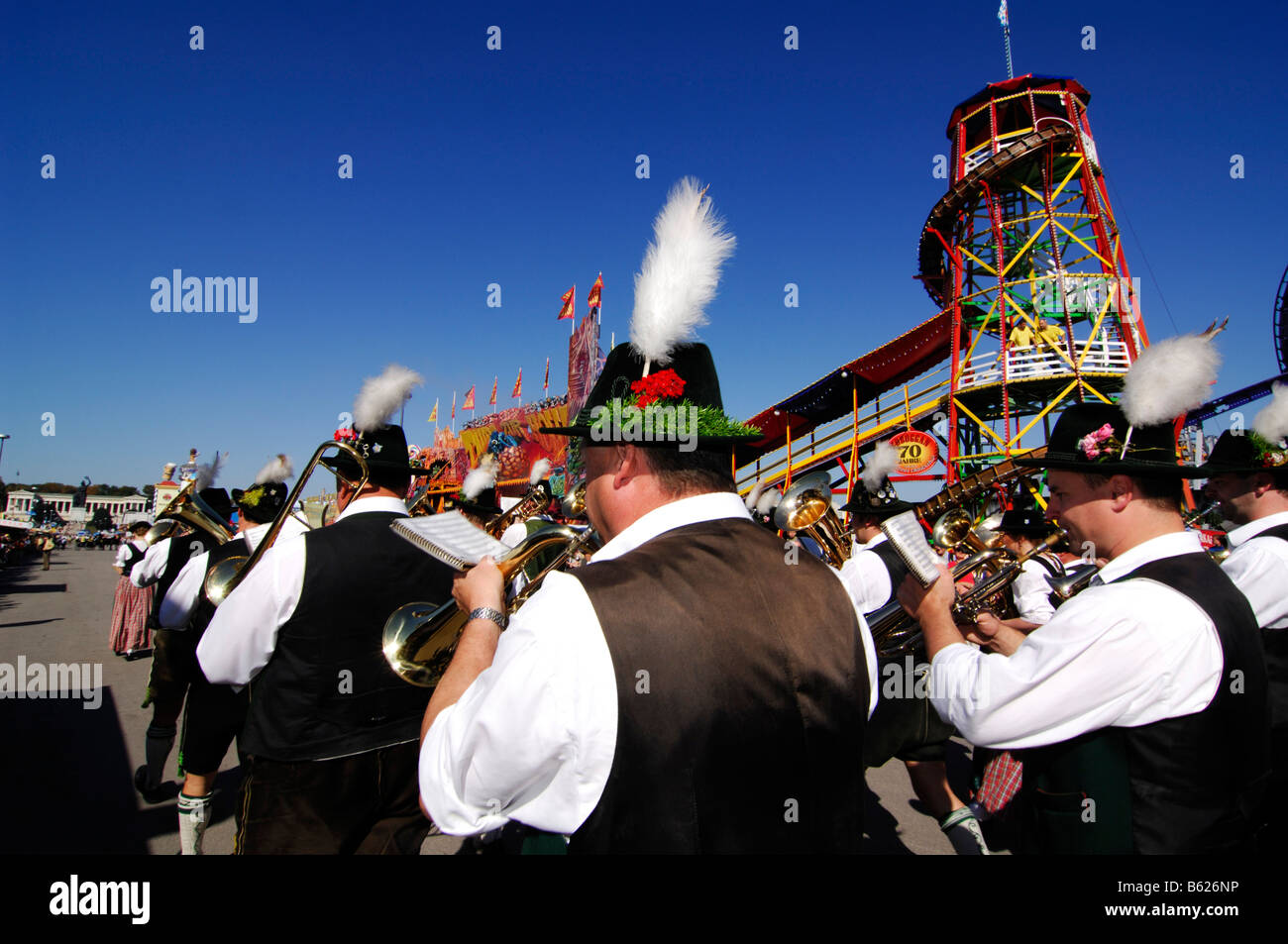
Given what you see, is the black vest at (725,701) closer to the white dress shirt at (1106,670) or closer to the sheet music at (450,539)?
the sheet music at (450,539)

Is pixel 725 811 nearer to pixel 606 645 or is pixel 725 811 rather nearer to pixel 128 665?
pixel 606 645

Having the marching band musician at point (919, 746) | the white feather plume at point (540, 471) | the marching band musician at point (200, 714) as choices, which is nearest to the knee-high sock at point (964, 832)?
the marching band musician at point (919, 746)

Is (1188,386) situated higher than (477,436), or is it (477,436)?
(477,436)

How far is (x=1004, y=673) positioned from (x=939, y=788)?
2.92 m

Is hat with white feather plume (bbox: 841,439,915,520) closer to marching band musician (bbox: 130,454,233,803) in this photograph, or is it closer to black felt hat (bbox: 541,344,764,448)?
black felt hat (bbox: 541,344,764,448)

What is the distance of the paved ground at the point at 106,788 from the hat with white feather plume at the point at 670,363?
148 inches

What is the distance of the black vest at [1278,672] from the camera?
2.98 m

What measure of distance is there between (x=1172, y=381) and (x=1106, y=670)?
3.88 ft

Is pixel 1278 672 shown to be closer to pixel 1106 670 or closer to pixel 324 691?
pixel 1106 670

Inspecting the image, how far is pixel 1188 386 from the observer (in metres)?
2.23

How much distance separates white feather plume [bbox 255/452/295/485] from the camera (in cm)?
527

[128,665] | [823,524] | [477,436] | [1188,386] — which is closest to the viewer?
[1188,386]
